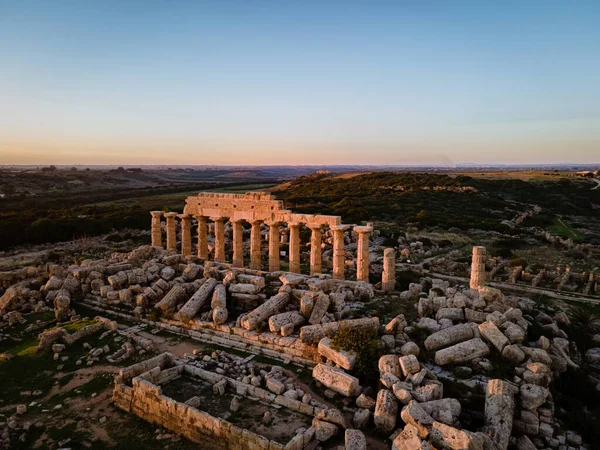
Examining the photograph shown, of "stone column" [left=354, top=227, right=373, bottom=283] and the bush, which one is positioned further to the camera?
"stone column" [left=354, top=227, right=373, bottom=283]

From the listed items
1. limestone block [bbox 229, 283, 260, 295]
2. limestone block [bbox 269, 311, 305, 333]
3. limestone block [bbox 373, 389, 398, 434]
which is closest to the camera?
limestone block [bbox 373, 389, 398, 434]

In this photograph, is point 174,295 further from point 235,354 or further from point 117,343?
point 235,354

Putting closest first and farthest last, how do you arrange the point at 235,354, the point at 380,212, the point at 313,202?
1. the point at 235,354
2. the point at 380,212
3. the point at 313,202

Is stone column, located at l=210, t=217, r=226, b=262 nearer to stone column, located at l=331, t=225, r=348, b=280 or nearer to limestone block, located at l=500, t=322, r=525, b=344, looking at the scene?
stone column, located at l=331, t=225, r=348, b=280

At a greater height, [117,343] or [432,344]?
[432,344]

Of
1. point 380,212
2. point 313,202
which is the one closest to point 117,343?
point 380,212

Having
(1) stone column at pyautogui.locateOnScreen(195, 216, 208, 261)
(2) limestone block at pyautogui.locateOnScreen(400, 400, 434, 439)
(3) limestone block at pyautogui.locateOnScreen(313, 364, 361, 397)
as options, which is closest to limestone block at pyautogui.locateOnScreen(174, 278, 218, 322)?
(1) stone column at pyautogui.locateOnScreen(195, 216, 208, 261)

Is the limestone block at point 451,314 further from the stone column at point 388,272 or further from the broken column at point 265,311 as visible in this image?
the broken column at point 265,311

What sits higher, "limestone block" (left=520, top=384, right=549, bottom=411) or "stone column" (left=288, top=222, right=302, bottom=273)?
"stone column" (left=288, top=222, right=302, bottom=273)
